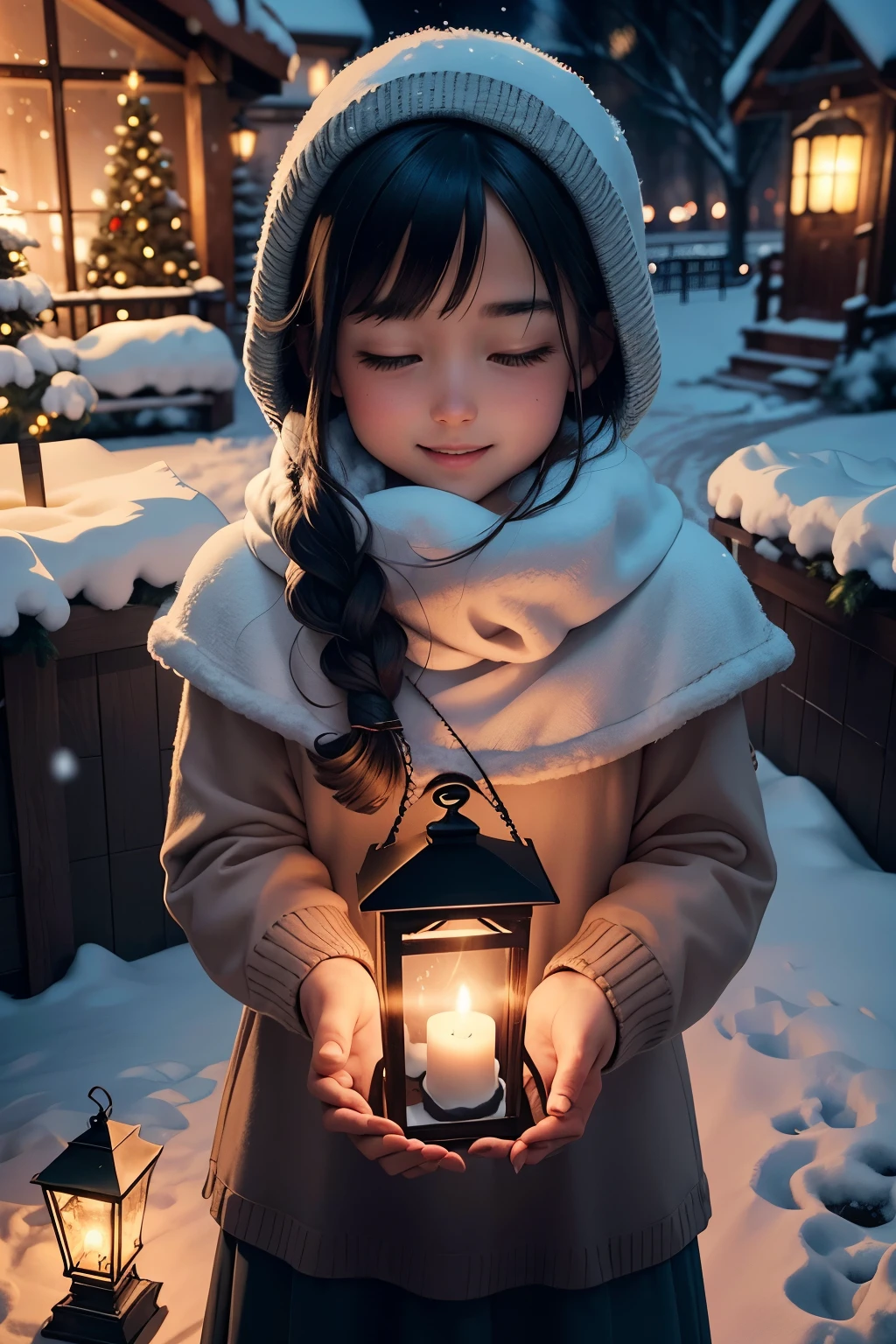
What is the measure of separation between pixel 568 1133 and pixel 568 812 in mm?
242

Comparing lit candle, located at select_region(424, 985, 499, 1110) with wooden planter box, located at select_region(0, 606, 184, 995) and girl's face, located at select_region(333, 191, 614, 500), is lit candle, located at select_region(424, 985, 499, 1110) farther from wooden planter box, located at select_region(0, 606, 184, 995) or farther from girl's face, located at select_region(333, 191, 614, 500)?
wooden planter box, located at select_region(0, 606, 184, 995)

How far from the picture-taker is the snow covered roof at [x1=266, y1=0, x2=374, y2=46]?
3292mm

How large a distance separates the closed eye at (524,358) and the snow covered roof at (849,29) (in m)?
2.66

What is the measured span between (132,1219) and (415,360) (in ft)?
4.12

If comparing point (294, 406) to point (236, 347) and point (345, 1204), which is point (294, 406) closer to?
point (345, 1204)

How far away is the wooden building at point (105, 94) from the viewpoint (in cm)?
536

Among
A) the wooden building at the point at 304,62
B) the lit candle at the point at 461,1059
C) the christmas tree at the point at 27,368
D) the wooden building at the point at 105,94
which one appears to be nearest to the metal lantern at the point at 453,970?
the lit candle at the point at 461,1059

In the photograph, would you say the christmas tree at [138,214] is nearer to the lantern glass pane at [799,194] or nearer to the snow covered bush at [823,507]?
the lantern glass pane at [799,194]

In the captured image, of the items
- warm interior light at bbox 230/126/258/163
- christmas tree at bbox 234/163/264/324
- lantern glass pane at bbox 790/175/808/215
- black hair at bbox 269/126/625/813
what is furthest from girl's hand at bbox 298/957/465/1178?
warm interior light at bbox 230/126/258/163

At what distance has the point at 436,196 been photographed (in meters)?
0.76

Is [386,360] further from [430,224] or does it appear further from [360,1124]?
[360,1124]

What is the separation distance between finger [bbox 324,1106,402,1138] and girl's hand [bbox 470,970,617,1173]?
0.05 meters

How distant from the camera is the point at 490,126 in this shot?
0.78 metres

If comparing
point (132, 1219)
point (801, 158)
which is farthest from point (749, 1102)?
point (801, 158)
